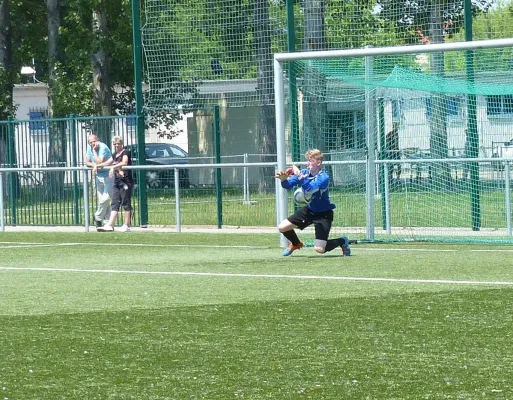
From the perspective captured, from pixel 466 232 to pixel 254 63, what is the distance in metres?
5.02

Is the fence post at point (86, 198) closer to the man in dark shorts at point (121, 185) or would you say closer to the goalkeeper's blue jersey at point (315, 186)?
the man in dark shorts at point (121, 185)

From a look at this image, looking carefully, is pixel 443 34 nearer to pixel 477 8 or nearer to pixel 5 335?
pixel 477 8

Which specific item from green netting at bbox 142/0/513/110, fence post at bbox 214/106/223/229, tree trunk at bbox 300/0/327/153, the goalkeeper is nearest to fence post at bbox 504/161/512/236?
green netting at bbox 142/0/513/110

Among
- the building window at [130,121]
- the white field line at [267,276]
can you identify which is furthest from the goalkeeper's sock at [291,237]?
the building window at [130,121]

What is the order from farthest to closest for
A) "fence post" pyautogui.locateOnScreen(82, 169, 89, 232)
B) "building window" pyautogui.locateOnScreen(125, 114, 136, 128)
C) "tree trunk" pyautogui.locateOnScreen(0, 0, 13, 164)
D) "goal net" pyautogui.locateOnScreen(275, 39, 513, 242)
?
"tree trunk" pyautogui.locateOnScreen(0, 0, 13, 164)
"building window" pyautogui.locateOnScreen(125, 114, 136, 128)
"fence post" pyautogui.locateOnScreen(82, 169, 89, 232)
"goal net" pyautogui.locateOnScreen(275, 39, 513, 242)

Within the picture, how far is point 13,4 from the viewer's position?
4403 cm

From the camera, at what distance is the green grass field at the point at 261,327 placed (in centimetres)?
733

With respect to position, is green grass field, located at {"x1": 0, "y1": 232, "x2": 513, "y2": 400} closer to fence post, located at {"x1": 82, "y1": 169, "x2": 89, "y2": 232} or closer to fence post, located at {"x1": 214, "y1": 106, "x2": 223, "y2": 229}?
fence post, located at {"x1": 214, "y1": 106, "x2": 223, "y2": 229}

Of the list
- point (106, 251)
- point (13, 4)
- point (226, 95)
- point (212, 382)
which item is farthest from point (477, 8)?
point (13, 4)

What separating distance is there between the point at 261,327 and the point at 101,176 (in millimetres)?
13555

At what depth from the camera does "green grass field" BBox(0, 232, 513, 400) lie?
24.0 ft

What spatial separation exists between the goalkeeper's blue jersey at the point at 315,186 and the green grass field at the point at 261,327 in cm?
65

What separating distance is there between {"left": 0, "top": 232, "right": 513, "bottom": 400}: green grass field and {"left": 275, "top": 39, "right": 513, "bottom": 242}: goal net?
326 cm

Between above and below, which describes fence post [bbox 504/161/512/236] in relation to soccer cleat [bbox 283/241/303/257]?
above
